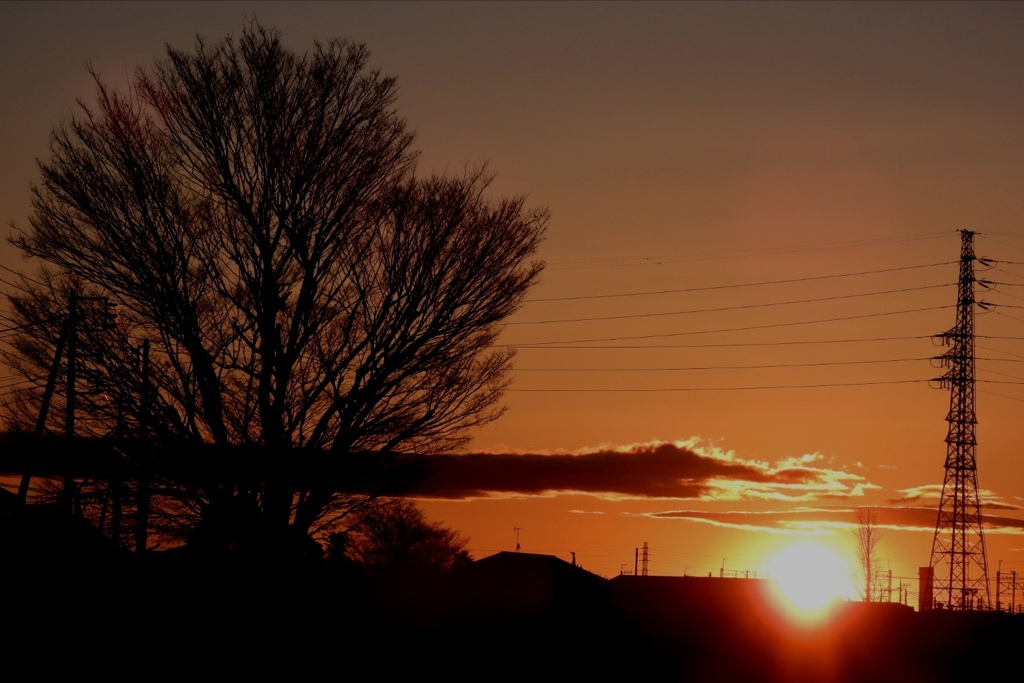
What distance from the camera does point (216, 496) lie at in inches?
688

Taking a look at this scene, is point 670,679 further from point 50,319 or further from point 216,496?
point 50,319

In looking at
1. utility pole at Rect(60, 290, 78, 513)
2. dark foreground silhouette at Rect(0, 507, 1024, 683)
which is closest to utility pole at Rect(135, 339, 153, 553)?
utility pole at Rect(60, 290, 78, 513)

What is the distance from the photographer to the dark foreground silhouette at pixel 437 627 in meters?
18.5

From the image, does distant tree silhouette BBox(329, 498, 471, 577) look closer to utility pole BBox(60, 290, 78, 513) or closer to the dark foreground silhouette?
the dark foreground silhouette

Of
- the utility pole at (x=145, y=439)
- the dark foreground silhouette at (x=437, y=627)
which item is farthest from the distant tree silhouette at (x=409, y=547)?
the utility pole at (x=145, y=439)

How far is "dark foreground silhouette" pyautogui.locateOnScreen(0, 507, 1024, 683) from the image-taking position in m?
18.5

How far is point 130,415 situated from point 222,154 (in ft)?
14.8

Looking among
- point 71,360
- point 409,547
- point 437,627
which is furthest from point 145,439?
point 409,547

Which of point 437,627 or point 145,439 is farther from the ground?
point 145,439

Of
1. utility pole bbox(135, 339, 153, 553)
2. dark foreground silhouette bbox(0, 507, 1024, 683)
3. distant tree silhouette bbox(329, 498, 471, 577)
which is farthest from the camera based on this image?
distant tree silhouette bbox(329, 498, 471, 577)

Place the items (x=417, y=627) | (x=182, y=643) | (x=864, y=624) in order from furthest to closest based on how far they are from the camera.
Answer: (x=864, y=624), (x=417, y=627), (x=182, y=643)

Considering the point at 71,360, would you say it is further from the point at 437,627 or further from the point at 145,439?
the point at 437,627

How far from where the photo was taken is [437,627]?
32.8m

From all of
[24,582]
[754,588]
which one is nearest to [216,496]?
Answer: [24,582]
